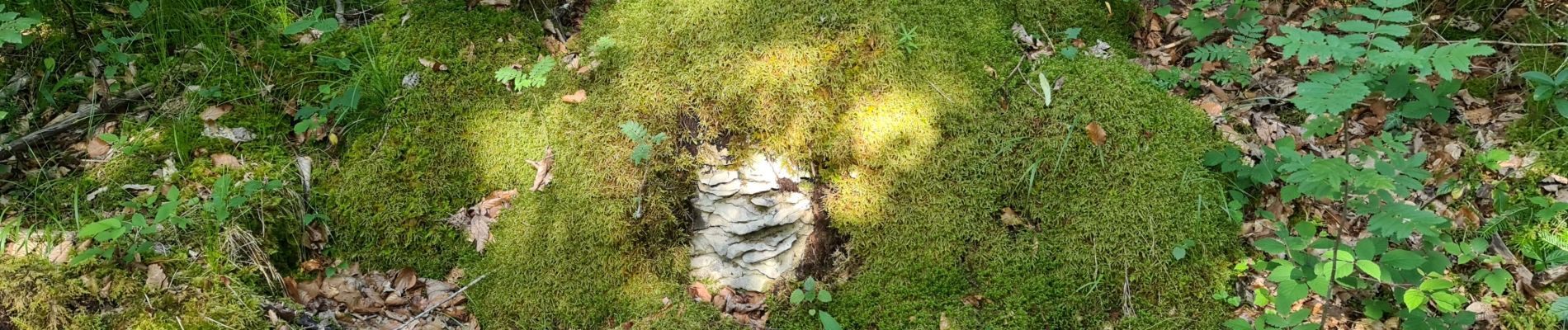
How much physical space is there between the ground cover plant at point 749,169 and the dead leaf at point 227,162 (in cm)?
2

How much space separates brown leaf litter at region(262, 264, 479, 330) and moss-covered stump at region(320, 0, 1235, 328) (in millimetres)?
92

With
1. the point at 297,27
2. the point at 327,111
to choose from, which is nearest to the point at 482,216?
the point at 327,111

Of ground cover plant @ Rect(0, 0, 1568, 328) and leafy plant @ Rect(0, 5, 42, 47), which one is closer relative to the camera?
leafy plant @ Rect(0, 5, 42, 47)

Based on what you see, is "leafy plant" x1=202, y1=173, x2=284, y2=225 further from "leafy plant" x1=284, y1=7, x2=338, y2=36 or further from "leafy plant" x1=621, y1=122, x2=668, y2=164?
"leafy plant" x1=621, y1=122, x2=668, y2=164

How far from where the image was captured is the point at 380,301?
348 centimetres

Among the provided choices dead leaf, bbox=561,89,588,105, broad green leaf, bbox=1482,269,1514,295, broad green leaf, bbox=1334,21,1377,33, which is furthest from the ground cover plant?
broad green leaf, bbox=1334,21,1377,33

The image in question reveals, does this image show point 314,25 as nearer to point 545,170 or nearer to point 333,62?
point 333,62

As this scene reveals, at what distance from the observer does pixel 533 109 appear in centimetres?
372

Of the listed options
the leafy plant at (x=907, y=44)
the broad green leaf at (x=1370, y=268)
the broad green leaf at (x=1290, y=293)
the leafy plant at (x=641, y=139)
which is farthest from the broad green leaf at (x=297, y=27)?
the broad green leaf at (x=1370, y=268)

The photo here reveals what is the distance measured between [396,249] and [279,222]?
0.48 meters

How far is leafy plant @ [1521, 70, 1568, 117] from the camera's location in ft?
10.5

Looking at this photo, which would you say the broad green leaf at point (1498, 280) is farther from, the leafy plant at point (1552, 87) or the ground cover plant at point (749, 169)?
the leafy plant at point (1552, 87)

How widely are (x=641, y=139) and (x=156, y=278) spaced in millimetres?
1910

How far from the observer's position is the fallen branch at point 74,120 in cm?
354
